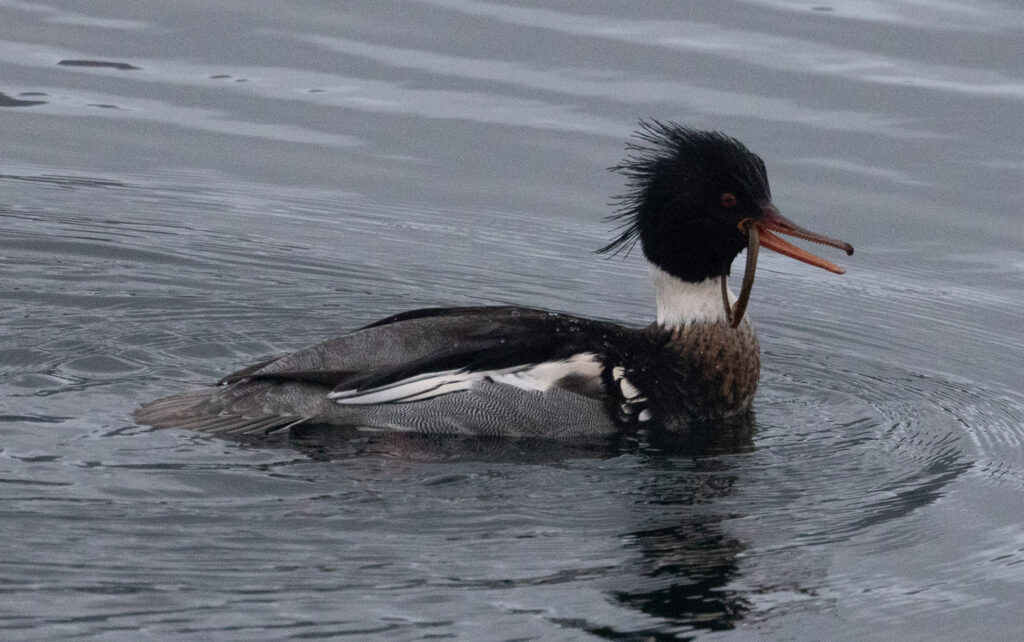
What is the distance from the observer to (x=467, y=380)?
325 inches

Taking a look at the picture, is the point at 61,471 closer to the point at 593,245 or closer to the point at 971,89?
the point at 593,245

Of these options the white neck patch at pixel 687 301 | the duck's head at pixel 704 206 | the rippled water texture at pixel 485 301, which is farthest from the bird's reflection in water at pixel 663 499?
the duck's head at pixel 704 206

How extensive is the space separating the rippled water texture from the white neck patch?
63 cm

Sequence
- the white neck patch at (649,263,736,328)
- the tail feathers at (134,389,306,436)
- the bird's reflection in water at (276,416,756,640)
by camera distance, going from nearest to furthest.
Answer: the bird's reflection in water at (276,416,756,640), the tail feathers at (134,389,306,436), the white neck patch at (649,263,736,328)

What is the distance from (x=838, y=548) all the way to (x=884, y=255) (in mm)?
5108

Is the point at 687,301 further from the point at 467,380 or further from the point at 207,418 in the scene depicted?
the point at 207,418

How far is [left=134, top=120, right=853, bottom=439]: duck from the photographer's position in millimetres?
8172

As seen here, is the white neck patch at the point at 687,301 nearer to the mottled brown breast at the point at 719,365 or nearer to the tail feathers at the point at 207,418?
the mottled brown breast at the point at 719,365

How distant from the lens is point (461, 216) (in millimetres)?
12180

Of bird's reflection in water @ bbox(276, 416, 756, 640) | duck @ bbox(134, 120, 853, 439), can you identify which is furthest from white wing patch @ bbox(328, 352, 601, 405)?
bird's reflection in water @ bbox(276, 416, 756, 640)

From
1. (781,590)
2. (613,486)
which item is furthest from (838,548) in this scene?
(613,486)

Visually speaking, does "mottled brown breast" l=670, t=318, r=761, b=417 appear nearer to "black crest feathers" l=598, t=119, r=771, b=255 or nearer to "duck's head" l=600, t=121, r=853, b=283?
"duck's head" l=600, t=121, r=853, b=283

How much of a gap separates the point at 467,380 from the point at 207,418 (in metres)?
1.28

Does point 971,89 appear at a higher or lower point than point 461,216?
higher
